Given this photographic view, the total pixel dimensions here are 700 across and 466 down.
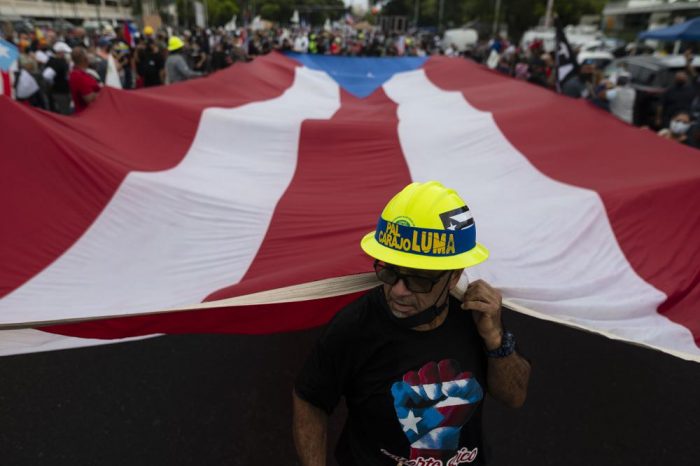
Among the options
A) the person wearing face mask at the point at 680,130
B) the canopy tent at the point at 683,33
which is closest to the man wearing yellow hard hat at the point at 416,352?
the person wearing face mask at the point at 680,130

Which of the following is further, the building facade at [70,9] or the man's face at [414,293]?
the building facade at [70,9]

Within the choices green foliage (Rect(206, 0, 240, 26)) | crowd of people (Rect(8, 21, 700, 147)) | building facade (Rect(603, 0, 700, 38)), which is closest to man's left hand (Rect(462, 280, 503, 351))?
crowd of people (Rect(8, 21, 700, 147))

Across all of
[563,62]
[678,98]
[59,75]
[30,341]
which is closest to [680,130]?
[563,62]

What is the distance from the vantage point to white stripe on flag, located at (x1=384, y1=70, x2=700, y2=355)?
2.06 m

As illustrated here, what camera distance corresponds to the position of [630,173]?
315 cm

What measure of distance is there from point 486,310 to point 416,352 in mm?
218

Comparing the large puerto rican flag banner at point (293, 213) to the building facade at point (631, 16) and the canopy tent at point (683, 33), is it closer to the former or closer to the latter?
the canopy tent at point (683, 33)

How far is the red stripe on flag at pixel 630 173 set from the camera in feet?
7.73

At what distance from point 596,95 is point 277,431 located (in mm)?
6451

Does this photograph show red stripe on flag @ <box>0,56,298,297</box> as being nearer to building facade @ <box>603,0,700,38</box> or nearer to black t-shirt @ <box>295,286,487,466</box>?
black t-shirt @ <box>295,286,487,466</box>

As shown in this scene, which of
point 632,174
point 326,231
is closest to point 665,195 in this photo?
point 632,174

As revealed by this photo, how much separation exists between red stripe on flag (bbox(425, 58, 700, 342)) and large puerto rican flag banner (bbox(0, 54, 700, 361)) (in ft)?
0.04

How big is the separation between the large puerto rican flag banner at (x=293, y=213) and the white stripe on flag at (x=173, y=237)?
0.04ft

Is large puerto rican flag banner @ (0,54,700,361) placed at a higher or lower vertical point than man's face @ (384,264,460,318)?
lower
